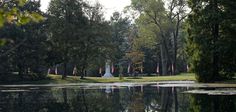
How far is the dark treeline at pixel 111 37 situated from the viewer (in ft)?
152

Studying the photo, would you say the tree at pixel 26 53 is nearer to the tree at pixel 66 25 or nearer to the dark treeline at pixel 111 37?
the dark treeline at pixel 111 37

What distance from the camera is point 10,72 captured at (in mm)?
68562

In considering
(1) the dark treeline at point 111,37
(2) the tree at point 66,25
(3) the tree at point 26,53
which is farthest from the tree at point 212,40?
(3) the tree at point 26,53

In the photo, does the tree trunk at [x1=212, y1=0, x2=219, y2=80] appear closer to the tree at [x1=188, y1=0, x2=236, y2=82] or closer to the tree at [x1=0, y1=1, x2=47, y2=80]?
the tree at [x1=188, y1=0, x2=236, y2=82]

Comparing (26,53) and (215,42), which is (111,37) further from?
(215,42)

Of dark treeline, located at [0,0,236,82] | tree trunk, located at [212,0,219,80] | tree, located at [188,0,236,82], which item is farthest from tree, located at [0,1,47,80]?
tree trunk, located at [212,0,219,80]

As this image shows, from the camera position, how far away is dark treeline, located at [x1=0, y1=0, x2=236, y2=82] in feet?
152

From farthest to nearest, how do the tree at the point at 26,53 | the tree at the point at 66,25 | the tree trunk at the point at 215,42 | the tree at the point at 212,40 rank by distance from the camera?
1. the tree at the point at 66,25
2. the tree at the point at 26,53
3. the tree trunk at the point at 215,42
4. the tree at the point at 212,40

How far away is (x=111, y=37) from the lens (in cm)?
7794

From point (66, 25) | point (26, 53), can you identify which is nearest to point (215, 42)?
point (66, 25)

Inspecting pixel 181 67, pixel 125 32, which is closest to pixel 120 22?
pixel 125 32

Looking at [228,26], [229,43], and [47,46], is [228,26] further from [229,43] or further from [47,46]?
[47,46]

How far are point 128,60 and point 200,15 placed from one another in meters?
59.1

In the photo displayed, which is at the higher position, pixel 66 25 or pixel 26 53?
pixel 66 25
